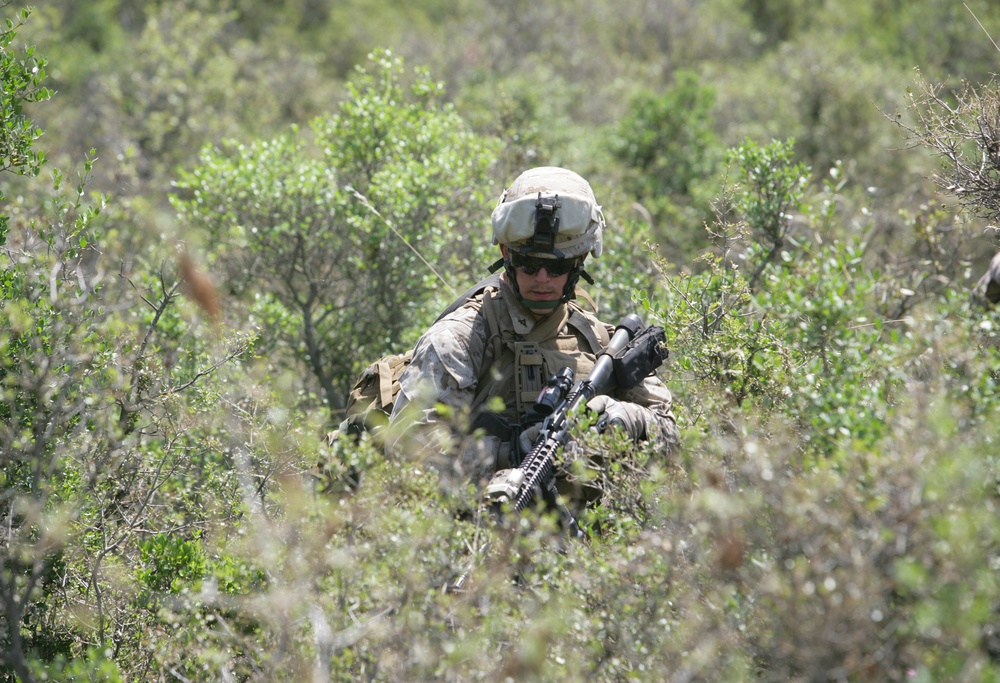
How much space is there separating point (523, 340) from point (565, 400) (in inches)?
21.1

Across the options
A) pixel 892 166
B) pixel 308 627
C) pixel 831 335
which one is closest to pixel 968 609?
pixel 831 335

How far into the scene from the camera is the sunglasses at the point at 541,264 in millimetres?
4273

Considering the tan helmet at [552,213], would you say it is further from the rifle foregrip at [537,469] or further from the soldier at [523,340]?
the rifle foregrip at [537,469]

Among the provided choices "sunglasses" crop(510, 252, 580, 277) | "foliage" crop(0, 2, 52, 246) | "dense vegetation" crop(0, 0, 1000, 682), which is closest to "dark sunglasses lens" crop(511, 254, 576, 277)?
"sunglasses" crop(510, 252, 580, 277)

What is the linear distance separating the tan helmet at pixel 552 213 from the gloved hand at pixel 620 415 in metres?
0.71

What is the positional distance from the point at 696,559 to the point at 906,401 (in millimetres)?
855

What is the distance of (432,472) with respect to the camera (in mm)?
3264

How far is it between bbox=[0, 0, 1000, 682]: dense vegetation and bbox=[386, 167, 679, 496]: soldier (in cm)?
37

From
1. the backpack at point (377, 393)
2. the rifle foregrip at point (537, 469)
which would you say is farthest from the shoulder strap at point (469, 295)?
the rifle foregrip at point (537, 469)

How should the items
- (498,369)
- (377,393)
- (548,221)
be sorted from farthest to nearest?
(377,393) → (498,369) → (548,221)

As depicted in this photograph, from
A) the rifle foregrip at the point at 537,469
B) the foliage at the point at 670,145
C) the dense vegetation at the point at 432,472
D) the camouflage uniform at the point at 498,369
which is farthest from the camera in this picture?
the foliage at the point at 670,145

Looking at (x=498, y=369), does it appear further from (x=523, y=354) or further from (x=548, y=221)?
(x=548, y=221)

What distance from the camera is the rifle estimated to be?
11.8 ft

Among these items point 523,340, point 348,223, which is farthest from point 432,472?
point 348,223
